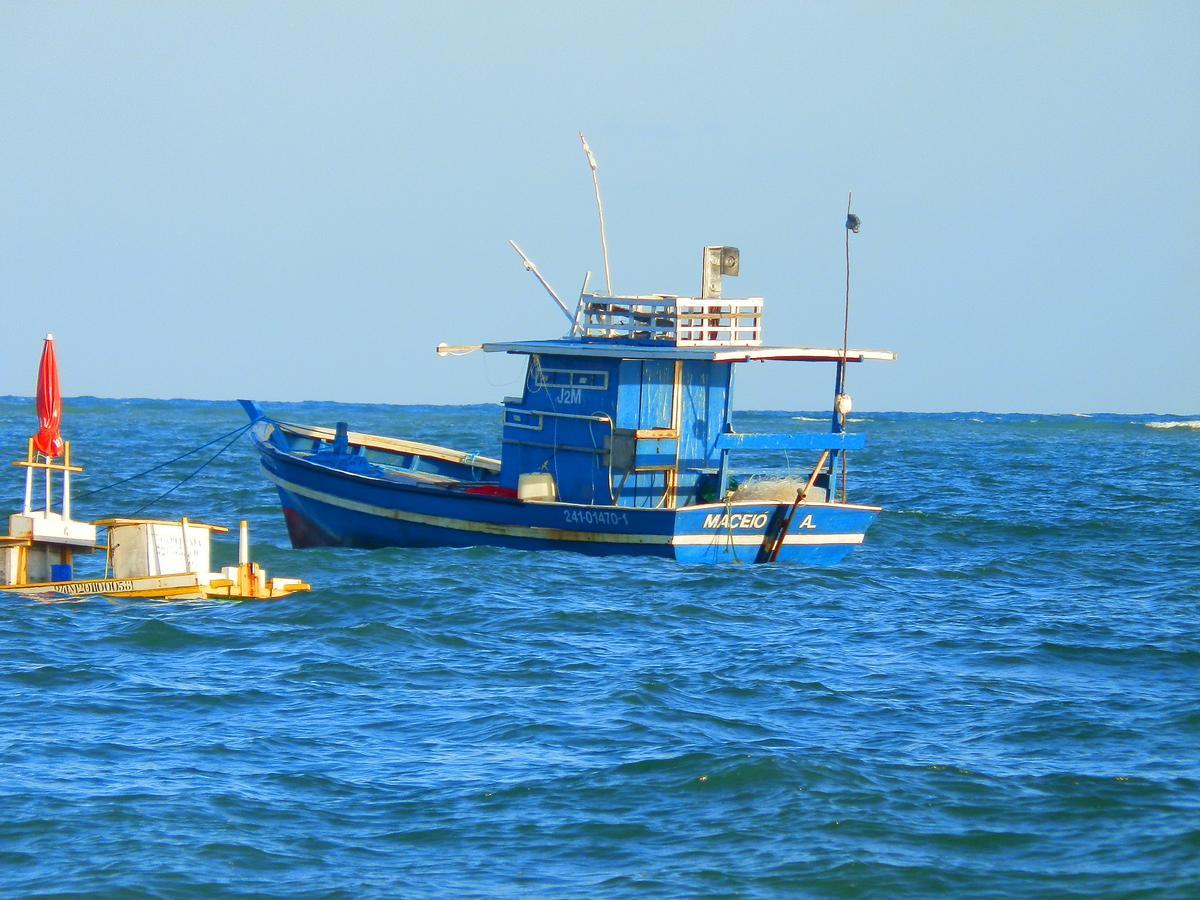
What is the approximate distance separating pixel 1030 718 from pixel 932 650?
3178 millimetres

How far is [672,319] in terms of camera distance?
2394 cm

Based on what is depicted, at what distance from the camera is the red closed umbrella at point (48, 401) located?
19.2 m

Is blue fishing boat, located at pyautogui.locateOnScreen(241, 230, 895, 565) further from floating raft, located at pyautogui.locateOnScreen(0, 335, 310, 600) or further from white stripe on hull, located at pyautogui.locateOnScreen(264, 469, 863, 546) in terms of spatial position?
floating raft, located at pyautogui.locateOnScreen(0, 335, 310, 600)

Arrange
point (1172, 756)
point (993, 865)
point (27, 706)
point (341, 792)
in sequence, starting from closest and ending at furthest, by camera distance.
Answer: point (993, 865)
point (341, 792)
point (1172, 756)
point (27, 706)

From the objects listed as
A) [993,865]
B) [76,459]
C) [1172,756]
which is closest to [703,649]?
[1172,756]

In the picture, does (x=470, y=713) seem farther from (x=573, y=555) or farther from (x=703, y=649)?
(x=573, y=555)

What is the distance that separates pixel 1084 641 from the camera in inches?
709

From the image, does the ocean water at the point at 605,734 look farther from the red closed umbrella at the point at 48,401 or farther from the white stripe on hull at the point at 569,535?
the red closed umbrella at the point at 48,401

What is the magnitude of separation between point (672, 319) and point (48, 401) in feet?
29.7

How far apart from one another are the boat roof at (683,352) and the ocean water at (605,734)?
117 inches

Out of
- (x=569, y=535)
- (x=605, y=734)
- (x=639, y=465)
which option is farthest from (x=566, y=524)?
(x=605, y=734)

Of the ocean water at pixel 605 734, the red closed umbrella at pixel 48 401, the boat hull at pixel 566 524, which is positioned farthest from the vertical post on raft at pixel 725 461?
the red closed umbrella at pixel 48 401

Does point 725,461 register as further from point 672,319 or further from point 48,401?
point 48,401

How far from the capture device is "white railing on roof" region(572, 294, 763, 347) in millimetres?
23516
